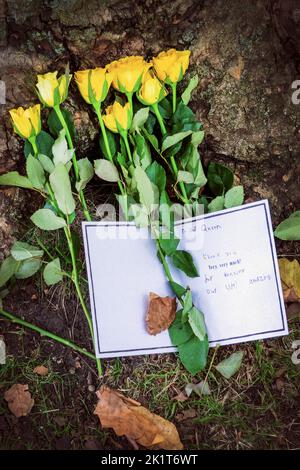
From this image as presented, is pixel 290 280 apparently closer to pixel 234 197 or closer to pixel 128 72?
pixel 234 197

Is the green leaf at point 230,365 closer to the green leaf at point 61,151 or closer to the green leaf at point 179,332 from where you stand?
the green leaf at point 179,332

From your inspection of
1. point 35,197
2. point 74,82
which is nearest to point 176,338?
point 35,197

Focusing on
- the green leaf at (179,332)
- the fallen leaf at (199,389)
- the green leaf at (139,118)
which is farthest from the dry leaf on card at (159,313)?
the green leaf at (139,118)

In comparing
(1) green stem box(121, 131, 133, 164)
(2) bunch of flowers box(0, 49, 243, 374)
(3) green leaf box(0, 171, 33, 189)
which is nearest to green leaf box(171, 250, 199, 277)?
(2) bunch of flowers box(0, 49, 243, 374)

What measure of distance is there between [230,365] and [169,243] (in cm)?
27

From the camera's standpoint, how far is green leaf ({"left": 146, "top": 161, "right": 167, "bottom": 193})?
124 centimetres

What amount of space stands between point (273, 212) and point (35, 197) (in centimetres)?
51

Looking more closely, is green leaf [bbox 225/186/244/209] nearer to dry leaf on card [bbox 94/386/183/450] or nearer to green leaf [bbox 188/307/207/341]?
green leaf [bbox 188/307/207/341]

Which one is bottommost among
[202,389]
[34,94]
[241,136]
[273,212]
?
[202,389]

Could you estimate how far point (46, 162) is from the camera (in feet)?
4.02

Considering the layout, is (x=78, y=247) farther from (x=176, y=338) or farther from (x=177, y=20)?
(x=177, y=20)

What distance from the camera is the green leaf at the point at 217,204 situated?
50.5 inches

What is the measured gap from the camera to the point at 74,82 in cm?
129

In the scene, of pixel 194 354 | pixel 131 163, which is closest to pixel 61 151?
pixel 131 163
